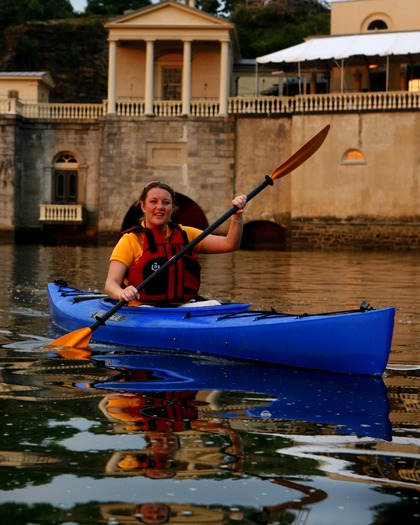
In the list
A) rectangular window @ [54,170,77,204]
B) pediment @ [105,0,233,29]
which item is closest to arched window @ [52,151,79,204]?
→ rectangular window @ [54,170,77,204]

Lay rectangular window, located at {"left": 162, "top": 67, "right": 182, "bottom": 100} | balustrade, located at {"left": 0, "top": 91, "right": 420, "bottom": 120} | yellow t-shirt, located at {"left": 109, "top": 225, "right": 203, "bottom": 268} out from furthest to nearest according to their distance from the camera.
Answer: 1. rectangular window, located at {"left": 162, "top": 67, "right": 182, "bottom": 100}
2. balustrade, located at {"left": 0, "top": 91, "right": 420, "bottom": 120}
3. yellow t-shirt, located at {"left": 109, "top": 225, "right": 203, "bottom": 268}

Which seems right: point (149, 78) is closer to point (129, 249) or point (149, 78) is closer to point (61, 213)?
point (61, 213)

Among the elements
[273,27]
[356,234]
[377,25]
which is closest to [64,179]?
[356,234]

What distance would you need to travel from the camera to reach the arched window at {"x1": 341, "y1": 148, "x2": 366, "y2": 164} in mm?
35062

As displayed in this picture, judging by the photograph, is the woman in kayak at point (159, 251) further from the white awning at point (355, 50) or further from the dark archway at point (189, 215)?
the dark archway at point (189, 215)

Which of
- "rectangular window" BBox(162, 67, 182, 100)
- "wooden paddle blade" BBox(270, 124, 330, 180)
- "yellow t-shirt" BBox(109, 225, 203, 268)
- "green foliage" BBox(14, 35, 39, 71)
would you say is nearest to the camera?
"yellow t-shirt" BBox(109, 225, 203, 268)

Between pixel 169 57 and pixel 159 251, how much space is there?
3065 cm

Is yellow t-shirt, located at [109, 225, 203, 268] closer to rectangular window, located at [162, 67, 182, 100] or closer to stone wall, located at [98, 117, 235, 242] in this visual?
stone wall, located at [98, 117, 235, 242]

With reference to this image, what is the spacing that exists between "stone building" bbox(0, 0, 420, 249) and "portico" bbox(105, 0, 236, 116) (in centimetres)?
5

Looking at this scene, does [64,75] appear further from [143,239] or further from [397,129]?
[143,239]

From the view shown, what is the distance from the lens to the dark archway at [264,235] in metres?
37.0

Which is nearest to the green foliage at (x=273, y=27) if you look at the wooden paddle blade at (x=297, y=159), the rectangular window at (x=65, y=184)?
the rectangular window at (x=65, y=184)

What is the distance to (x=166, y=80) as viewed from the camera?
1548 inches

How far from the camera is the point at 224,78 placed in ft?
120
